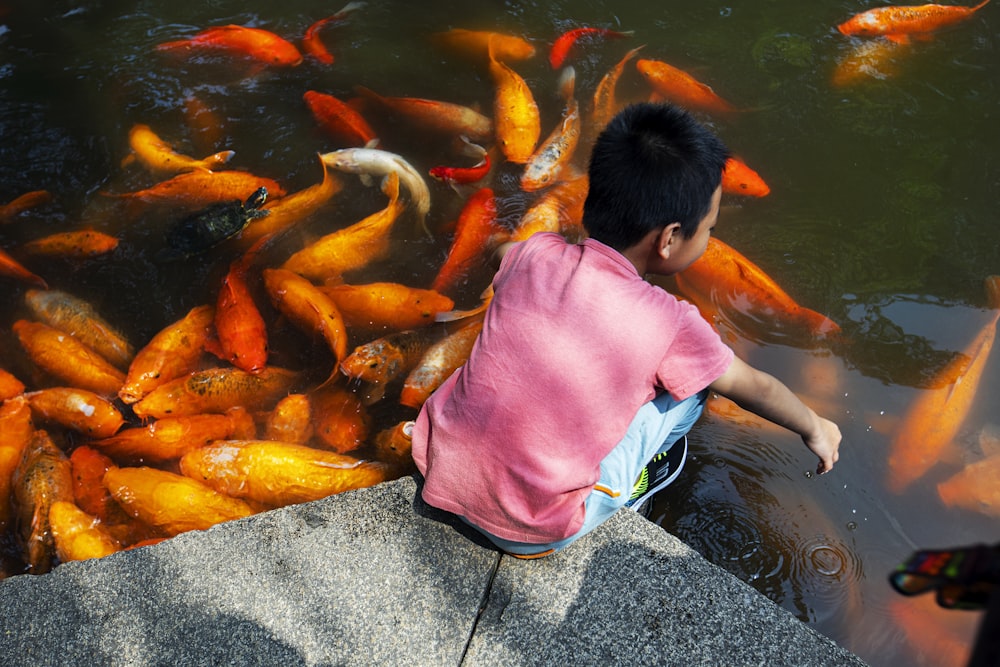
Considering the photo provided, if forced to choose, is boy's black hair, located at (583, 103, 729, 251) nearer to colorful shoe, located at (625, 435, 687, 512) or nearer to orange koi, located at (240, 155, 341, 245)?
colorful shoe, located at (625, 435, 687, 512)

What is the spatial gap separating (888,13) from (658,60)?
1.92m

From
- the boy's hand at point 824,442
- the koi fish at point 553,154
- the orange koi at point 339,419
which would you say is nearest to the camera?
the boy's hand at point 824,442

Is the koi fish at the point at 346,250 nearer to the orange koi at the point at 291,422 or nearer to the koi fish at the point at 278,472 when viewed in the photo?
the orange koi at the point at 291,422

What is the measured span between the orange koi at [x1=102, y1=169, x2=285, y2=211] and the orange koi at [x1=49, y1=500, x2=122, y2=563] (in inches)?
86.6

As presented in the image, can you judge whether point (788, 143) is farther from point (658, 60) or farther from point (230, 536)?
point (230, 536)

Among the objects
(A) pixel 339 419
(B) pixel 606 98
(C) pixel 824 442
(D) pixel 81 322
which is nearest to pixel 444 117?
(B) pixel 606 98

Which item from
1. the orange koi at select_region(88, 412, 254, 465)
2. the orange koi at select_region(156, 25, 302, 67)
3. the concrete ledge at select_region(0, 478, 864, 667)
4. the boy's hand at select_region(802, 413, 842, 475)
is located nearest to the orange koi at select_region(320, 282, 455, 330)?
the orange koi at select_region(88, 412, 254, 465)

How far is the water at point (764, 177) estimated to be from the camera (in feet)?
11.0

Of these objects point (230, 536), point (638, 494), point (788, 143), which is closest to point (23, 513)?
point (230, 536)

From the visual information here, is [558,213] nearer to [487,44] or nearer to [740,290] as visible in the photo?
[740,290]

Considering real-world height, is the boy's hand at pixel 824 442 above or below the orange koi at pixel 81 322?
above

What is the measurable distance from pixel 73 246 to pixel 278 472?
2364mm

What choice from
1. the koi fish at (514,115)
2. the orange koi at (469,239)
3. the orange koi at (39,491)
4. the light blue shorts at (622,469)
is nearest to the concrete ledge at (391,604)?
the light blue shorts at (622,469)

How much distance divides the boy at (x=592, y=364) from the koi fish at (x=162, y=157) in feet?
11.2
